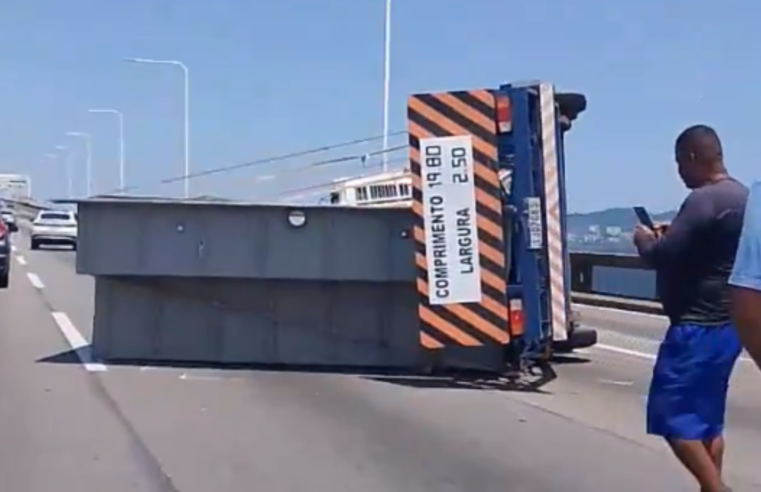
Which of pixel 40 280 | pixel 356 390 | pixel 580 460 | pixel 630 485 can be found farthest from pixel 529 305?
pixel 40 280

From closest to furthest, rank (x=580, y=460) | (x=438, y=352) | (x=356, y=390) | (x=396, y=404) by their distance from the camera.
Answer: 1. (x=580, y=460)
2. (x=396, y=404)
3. (x=356, y=390)
4. (x=438, y=352)

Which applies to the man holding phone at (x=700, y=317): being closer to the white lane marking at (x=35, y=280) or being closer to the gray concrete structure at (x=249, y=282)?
the gray concrete structure at (x=249, y=282)

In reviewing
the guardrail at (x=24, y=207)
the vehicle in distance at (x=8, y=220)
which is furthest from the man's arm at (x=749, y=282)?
the guardrail at (x=24, y=207)

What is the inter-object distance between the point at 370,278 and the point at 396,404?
1878 millimetres

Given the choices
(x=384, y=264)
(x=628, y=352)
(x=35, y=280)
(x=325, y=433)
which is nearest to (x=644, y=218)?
(x=325, y=433)

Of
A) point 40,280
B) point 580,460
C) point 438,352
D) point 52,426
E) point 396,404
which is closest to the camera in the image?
point 580,460

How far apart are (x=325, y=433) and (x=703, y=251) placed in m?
4.55

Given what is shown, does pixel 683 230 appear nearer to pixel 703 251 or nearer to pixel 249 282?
pixel 703 251

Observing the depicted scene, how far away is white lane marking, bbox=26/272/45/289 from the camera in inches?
1076

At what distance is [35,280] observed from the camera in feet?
96.6

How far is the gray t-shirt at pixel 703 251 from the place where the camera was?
589 centimetres

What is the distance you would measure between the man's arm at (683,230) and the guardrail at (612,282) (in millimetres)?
17669

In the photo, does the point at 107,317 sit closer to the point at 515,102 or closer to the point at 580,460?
the point at 515,102

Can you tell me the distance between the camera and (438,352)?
1330 centimetres
